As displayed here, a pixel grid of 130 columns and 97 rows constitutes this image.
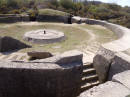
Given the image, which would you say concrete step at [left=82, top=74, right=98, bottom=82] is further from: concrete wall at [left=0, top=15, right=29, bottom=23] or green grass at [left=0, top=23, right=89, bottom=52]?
concrete wall at [left=0, top=15, right=29, bottom=23]

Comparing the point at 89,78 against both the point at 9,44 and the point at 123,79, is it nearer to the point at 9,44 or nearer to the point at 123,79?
the point at 123,79

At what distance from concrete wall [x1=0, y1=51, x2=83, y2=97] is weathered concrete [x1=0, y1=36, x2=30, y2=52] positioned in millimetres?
3201

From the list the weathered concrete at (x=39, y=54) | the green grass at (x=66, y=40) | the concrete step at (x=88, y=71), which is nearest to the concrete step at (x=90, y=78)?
the concrete step at (x=88, y=71)

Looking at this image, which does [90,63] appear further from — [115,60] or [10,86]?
[10,86]

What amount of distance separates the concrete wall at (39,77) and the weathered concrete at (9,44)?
3201 mm

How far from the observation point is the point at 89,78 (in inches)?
198

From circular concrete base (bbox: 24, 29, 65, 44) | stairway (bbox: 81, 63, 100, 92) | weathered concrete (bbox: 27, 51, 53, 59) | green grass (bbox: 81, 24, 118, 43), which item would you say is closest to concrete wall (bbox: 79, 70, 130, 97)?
stairway (bbox: 81, 63, 100, 92)

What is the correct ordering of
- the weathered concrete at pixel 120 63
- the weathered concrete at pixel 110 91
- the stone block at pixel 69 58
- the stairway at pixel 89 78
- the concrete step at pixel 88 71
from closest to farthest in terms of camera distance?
the weathered concrete at pixel 110 91 → the weathered concrete at pixel 120 63 → the stone block at pixel 69 58 → the stairway at pixel 89 78 → the concrete step at pixel 88 71

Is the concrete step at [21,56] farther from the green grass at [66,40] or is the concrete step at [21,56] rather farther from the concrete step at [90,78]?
the concrete step at [90,78]

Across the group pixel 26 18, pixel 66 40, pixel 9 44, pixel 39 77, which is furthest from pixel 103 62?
pixel 26 18

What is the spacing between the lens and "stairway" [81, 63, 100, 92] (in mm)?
4871

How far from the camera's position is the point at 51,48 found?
7.43m

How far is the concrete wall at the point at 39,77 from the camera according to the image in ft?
12.8

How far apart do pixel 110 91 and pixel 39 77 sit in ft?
6.54
